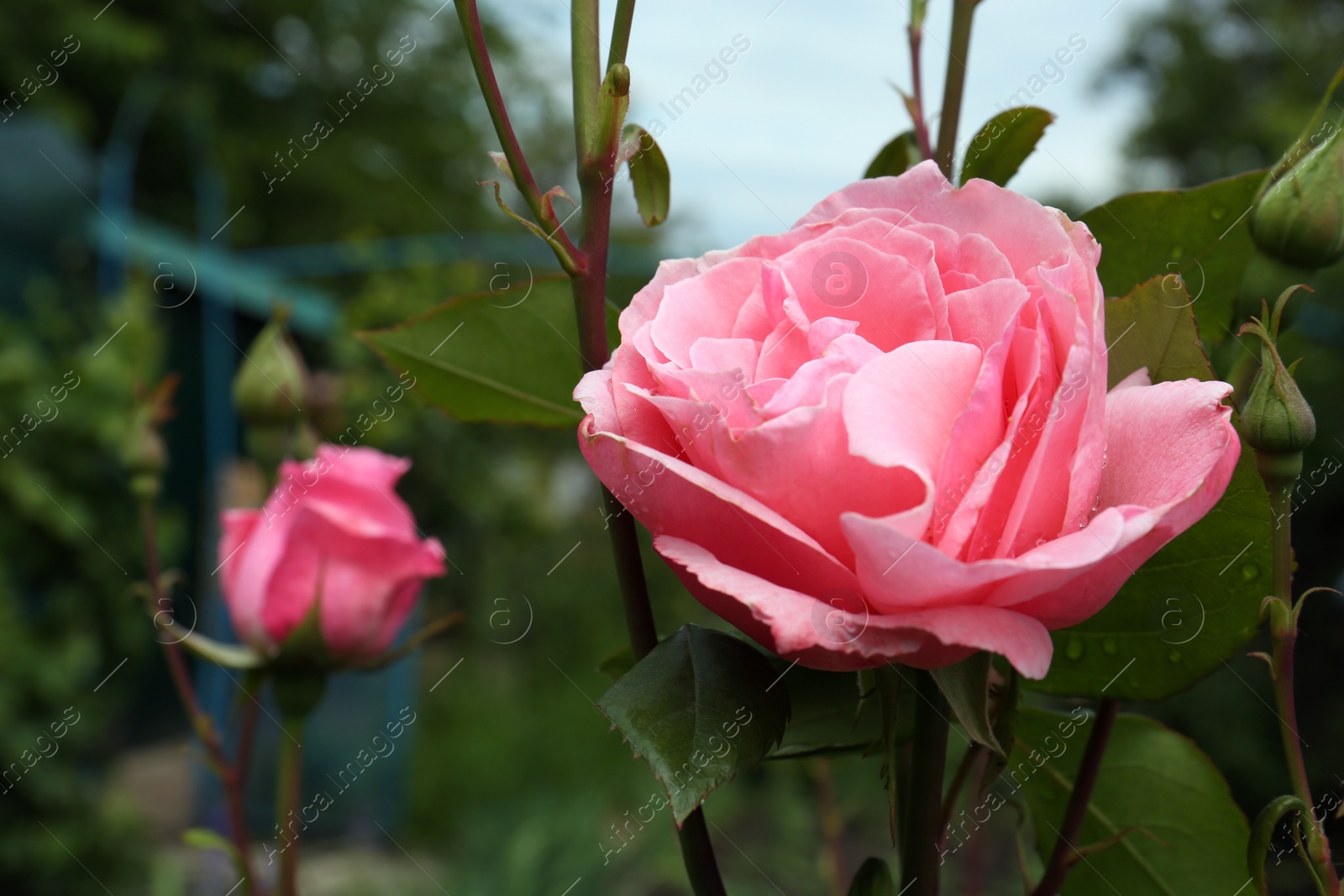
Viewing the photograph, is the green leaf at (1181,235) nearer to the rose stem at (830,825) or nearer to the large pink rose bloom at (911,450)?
the large pink rose bloom at (911,450)

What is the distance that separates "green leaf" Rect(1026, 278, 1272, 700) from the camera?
24cm

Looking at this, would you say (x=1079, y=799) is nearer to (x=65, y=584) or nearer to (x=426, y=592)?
(x=65, y=584)

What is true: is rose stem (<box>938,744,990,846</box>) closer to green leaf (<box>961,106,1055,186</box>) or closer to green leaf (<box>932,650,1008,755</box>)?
green leaf (<box>932,650,1008,755</box>)

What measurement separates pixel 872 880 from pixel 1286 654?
0.11 m

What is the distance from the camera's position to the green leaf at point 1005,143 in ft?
0.98

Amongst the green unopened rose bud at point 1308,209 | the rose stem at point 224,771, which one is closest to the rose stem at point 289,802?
the rose stem at point 224,771

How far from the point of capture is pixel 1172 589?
0.85 feet

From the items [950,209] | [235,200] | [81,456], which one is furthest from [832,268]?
[235,200]

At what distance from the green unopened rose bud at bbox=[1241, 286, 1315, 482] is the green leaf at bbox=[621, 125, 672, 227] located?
0.45ft

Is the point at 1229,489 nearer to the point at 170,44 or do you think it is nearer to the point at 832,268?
the point at 832,268

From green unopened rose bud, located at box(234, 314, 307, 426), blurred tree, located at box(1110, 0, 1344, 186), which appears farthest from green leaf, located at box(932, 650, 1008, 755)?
blurred tree, located at box(1110, 0, 1344, 186)

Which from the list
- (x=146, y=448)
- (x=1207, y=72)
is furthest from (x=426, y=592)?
(x=1207, y=72)

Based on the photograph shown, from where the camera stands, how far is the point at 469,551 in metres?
3.28

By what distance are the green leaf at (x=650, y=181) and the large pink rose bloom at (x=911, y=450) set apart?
3cm
